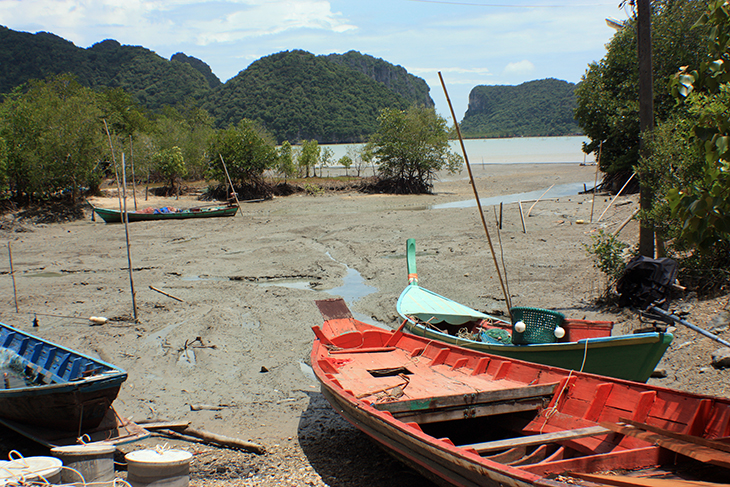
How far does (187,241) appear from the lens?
779 inches

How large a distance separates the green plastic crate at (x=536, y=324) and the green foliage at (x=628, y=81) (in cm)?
1640

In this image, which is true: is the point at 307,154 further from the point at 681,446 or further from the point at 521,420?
the point at 681,446

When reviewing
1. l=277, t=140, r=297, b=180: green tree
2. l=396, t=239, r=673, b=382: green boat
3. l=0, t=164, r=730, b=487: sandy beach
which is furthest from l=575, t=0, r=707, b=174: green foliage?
l=277, t=140, r=297, b=180: green tree

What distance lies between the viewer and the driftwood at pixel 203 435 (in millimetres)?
5977

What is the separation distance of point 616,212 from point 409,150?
62.3 feet

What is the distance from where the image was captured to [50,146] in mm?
24719

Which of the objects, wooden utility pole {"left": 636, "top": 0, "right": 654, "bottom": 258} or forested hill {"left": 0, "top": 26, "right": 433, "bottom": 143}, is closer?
wooden utility pole {"left": 636, "top": 0, "right": 654, "bottom": 258}

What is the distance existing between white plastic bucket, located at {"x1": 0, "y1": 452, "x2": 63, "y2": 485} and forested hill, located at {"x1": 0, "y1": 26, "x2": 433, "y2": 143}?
10632 centimetres

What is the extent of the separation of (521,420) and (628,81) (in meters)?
26.8

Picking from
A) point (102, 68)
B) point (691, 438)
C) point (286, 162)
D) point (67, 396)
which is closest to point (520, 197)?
point (286, 162)

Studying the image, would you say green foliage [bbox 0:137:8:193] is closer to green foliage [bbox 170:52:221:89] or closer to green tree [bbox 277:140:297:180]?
green tree [bbox 277:140:297:180]

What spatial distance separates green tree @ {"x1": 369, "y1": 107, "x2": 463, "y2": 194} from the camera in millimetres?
37688

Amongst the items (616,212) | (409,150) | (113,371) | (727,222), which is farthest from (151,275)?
(409,150)

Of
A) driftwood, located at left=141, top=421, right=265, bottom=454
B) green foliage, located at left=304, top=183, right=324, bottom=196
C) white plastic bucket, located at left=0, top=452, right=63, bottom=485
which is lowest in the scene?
driftwood, located at left=141, top=421, right=265, bottom=454
